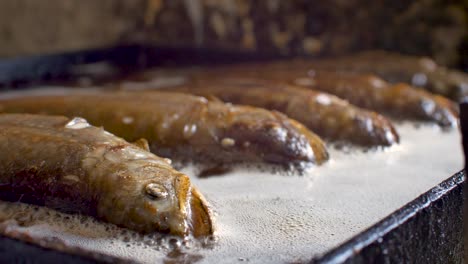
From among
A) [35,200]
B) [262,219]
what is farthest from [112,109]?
[262,219]

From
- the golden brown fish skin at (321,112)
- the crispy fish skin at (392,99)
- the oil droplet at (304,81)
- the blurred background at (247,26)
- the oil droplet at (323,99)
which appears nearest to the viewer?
the golden brown fish skin at (321,112)

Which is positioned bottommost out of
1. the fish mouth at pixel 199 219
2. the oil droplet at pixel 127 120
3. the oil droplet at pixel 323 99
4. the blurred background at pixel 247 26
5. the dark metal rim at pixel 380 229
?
the blurred background at pixel 247 26

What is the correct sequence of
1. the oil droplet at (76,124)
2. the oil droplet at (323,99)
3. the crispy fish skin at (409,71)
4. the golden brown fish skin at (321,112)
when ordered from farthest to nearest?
the crispy fish skin at (409,71) < the oil droplet at (323,99) < the golden brown fish skin at (321,112) < the oil droplet at (76,124)

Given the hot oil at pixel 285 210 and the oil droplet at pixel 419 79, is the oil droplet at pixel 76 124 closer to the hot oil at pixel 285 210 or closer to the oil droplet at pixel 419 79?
the hot oil at pixel 285 210

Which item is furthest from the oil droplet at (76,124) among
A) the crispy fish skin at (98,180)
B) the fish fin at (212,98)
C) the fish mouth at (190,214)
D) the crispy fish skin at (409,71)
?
the crispy fish skin at (409,71)

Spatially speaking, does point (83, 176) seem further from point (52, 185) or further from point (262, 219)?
point (262, 219)

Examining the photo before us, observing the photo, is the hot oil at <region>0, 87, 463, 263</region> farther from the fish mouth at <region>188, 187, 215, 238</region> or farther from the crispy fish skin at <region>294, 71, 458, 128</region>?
the crispy fish skin at <region>294, 71, 458, 128</region>

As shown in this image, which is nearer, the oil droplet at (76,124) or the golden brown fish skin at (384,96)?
the oil droplet at (76,124)

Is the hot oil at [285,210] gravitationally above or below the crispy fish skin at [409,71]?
above

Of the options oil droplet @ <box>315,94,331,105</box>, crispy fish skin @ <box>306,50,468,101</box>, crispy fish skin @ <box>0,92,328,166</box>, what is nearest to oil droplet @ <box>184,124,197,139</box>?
crispy fish skin @ <box>0,92,328,166</box>
